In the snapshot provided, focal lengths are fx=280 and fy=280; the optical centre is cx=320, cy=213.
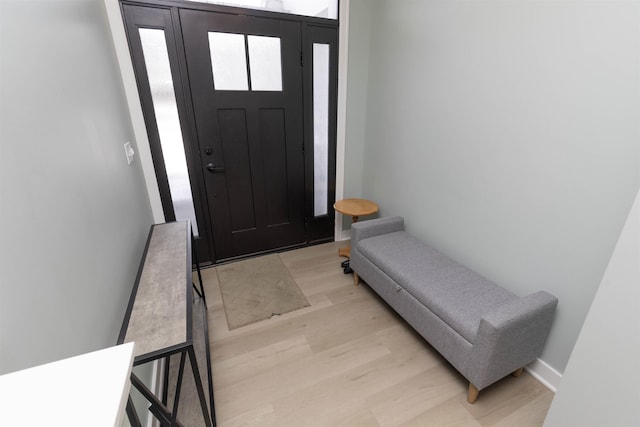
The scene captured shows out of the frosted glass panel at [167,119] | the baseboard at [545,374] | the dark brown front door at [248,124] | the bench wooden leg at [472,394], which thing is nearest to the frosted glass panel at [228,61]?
the dark brown front door at [248,124]

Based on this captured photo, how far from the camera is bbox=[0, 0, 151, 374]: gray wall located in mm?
695

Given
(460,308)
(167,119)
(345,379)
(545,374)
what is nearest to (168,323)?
(345,379)

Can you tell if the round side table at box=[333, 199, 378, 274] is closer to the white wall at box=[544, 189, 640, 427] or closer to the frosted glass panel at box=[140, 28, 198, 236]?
the frosted glass panel at box=[140, 28, 198, 236]

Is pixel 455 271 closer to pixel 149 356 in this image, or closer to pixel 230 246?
pixel 149 356

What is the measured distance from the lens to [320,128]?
112 inches

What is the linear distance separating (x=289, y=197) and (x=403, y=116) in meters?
1.34

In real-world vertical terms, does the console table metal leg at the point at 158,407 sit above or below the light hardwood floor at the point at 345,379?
above

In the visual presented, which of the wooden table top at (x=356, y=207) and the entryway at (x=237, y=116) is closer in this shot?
the entryway at (x=237, y=116)

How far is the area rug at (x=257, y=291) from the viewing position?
2160mm

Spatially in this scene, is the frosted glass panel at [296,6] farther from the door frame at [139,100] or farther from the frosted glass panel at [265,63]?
the frosted glass panel at [265,63]

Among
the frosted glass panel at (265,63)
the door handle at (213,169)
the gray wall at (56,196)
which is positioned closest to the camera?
the gray wall at (56,196)

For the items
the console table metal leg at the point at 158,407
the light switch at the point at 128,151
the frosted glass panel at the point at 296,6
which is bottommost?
the console table metal leg at the point at 158,407

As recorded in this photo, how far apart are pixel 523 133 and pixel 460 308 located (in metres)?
1.04

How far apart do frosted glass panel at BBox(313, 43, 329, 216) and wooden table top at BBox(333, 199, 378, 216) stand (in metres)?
0.28
